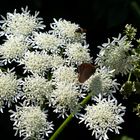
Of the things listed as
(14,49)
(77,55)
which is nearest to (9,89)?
(14,49)

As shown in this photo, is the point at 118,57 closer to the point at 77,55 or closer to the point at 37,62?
the point at 77,55

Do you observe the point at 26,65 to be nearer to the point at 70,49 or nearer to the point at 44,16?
the point at 70,49

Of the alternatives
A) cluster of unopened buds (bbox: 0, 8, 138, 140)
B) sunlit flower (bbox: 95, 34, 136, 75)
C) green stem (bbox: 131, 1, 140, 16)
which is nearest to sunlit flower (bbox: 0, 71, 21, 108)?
cluster of unopened buds (bbox: 0, 8, 138, 140)

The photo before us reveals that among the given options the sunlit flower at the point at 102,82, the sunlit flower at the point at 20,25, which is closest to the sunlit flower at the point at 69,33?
the sunlit flower at the point at 20,25

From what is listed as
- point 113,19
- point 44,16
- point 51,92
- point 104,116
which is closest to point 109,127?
point 104,116

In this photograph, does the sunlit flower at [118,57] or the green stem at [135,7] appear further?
the green stem at [135,7]

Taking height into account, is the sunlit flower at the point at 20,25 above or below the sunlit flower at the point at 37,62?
above

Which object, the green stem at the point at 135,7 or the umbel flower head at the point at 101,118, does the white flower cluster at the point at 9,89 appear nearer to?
the umbel flower head at the point at 101,118
